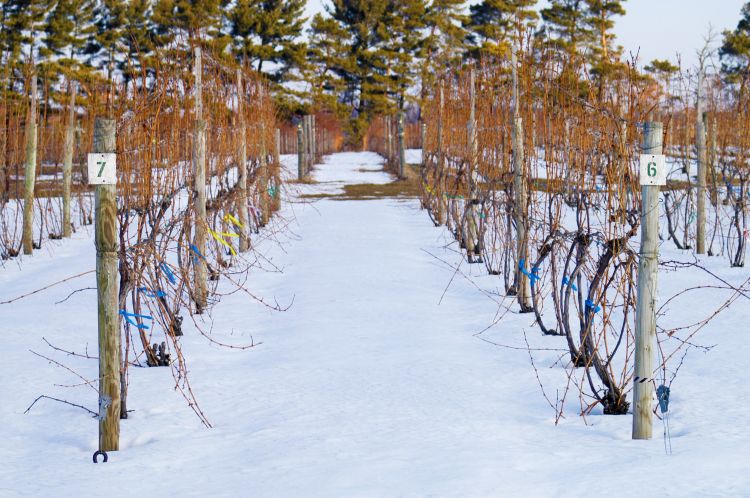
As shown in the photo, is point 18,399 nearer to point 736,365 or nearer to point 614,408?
point 614,408

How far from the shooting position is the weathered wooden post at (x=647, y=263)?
4.22 m

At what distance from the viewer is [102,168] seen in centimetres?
426

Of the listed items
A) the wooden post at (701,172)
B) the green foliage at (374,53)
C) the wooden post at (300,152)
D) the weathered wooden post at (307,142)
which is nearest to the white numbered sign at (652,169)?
the wooden post at (701,172)

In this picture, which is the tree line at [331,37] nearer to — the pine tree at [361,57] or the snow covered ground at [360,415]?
the pine tree at [361,57]

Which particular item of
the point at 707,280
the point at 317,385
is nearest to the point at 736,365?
the point at 317,385

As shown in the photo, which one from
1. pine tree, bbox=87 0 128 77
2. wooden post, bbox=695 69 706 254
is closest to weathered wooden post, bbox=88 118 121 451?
wooden post, bbox=695 69 706 254

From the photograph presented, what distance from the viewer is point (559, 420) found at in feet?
→ 15.6

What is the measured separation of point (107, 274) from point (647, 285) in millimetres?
2529

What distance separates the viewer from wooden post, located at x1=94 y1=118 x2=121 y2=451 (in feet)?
14.1

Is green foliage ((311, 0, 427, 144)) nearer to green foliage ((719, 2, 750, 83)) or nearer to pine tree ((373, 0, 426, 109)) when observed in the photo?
pine tree ((373, 0, 426, 109))

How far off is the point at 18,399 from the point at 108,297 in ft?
4.64

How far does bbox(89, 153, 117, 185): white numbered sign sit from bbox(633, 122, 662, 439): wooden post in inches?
97.3

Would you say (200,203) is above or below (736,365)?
above

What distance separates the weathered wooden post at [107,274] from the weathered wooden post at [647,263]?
2.46m
